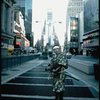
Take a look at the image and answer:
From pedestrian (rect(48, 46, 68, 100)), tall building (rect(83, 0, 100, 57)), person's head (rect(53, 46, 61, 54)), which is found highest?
tall building (rect(83, 0, 100, 57))

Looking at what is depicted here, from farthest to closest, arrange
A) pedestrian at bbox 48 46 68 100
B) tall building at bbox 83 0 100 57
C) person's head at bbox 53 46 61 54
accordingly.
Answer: tall building at bbox 83 0 100 57 < pedestrian at bbox 48 46 68 100 < person's head at bbox 53 46 61 54

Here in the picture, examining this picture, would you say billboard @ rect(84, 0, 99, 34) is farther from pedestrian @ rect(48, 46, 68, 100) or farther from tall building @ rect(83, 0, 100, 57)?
pedestrian @ rect(48, 46, 68, 100)

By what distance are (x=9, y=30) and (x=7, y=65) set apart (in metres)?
89.5

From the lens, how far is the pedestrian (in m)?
8.28

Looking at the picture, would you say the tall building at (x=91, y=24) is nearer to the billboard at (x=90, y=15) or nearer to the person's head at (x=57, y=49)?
the billboard at (x=90, y=15)

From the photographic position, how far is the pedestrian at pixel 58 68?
8.28 metres

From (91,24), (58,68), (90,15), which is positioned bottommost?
(58,68)

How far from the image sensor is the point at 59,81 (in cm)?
851

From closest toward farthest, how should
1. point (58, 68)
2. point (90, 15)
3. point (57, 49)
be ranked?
point (57, 49) < point (58, 68) < point (90, 15)

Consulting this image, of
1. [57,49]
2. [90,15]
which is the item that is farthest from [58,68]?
[90,15]

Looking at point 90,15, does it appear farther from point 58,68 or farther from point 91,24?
point 58,68

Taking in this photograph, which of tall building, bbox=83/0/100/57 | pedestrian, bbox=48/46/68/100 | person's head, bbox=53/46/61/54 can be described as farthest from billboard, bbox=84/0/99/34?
person's head, bbox=53/46/61/54

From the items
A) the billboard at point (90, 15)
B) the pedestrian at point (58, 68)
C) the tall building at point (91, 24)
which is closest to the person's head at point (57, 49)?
the pedestrian at point (58, 68)

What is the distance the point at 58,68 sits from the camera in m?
8.41
